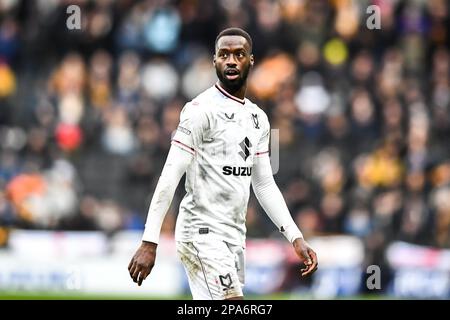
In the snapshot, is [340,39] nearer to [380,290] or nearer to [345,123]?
[345,123]

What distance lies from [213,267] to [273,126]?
37.4 ft

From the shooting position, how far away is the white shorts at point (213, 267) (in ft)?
27.0

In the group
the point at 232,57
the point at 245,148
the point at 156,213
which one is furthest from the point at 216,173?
the point at 232,57

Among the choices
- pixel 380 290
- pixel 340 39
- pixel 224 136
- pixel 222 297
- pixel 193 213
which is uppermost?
pixel 340 39

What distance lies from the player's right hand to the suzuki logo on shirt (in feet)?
3.53

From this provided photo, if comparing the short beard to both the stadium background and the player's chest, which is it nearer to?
the player's chest

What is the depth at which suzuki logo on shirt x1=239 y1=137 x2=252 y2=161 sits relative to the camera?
8.52 metres

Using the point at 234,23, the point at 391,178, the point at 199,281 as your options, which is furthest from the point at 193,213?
the point at 234,23

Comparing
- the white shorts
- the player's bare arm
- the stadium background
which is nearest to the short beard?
the player's bare arm

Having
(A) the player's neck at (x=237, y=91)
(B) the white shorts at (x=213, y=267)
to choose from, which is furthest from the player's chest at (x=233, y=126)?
(B) the white shorts at (x=213, y=267)

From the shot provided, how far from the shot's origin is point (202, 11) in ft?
70.5

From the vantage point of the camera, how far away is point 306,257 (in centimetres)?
847

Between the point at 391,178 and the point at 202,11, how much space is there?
15.6ft

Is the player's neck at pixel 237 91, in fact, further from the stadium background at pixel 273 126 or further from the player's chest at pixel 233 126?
the stadium background at pixel 273 126
